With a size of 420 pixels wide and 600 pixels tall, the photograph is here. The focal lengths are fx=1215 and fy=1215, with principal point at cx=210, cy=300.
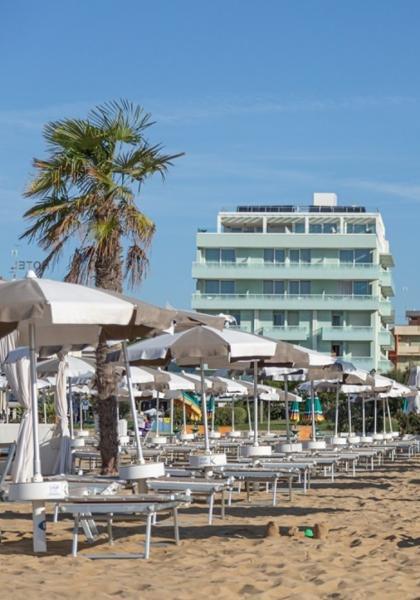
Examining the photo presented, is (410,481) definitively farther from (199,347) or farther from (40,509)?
(40,509)

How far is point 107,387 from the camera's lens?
18562 mm

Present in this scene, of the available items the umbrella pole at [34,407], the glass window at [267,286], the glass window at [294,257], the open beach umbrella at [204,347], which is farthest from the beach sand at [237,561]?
the glass window at [294,257]

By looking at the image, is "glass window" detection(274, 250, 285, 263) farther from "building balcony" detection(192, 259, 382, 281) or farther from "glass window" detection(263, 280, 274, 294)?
"glass window" detection(263, 280, 274, 294)

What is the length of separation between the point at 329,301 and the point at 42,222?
6523 cm

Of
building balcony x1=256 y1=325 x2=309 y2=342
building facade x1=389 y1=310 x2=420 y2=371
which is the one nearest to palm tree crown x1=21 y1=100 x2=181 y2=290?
building balcony x1=256 y1=325 x2=309 y2=342

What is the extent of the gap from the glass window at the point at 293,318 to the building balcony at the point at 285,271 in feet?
7.96

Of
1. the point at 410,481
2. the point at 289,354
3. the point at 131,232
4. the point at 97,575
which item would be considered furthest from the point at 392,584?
the point at 410,481

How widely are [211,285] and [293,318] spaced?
20.0 feet

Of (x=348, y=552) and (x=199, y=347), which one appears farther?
(x=199, y=347)

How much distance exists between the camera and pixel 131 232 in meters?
18.8

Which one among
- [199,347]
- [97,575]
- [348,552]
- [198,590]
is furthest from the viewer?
[199,347]

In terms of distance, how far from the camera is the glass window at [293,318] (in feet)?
274

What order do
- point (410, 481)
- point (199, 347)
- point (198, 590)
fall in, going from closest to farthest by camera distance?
1. point (198, 590)
2. point (199, 347)
3. point (410, 481)

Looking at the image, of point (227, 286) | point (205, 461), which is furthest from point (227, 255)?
point (205, 461)
